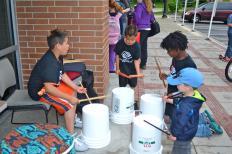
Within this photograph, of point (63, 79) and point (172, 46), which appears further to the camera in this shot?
point (63, 79)

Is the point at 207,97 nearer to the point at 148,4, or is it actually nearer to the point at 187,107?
the point at 148,4

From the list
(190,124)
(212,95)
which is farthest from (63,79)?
(212,95)

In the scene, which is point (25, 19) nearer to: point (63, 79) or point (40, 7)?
point (40, 7)

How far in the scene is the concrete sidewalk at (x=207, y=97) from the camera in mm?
3619

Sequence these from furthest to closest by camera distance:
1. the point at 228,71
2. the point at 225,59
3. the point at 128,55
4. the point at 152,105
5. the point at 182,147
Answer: the point at 225,59
the point at 228,71
the point at 128,55
the point at 152,105
the point at 182,147

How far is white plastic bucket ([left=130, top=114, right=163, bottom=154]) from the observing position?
9.92 ft

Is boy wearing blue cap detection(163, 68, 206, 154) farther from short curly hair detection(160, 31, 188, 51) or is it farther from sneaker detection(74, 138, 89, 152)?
sneaker detection(74, 138, 89, 152)

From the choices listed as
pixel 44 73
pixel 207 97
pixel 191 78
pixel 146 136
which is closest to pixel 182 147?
pixel 146 136

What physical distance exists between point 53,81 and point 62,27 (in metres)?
1.34

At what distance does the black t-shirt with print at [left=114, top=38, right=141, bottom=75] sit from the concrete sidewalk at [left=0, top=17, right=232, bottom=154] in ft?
2.42

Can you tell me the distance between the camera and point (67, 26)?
444 centimetres

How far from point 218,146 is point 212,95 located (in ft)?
6.62

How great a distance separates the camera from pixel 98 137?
3.48 m

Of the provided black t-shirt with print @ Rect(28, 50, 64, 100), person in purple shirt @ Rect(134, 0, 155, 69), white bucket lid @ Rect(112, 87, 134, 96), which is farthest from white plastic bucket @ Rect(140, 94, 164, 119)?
person in purple shirt @ Rect(134, 0, 155, 69)
